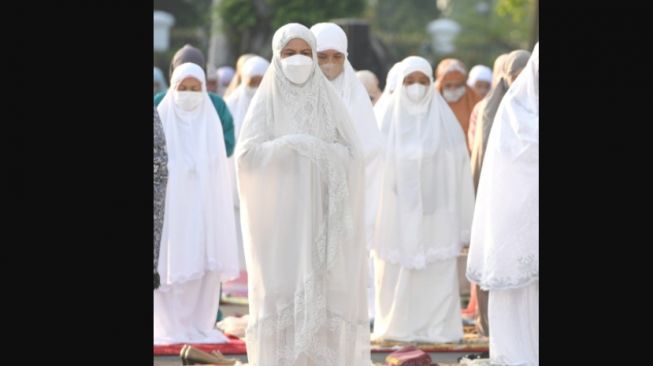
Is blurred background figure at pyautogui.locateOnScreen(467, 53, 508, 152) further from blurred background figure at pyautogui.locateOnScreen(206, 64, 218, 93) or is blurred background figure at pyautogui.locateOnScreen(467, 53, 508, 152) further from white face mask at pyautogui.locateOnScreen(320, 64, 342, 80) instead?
blurred background figure at pyautogui.locateOnScreen(206, 64, 218, 93)

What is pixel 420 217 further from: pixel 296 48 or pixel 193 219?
pixel 296 48

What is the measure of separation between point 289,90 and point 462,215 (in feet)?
11.5

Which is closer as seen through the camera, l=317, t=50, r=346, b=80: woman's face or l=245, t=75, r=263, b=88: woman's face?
l=317, t=50, r=346, b=80: woman's face

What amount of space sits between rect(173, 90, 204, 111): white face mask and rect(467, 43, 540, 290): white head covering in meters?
2.52

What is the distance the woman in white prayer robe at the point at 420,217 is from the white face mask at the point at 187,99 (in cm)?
145

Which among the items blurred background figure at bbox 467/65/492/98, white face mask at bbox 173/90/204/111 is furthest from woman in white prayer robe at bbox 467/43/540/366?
blurred background figure at bbox 467/65/492/98

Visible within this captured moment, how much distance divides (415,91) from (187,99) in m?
1.70

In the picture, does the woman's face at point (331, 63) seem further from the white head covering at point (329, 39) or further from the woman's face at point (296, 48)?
the woman's face at point (296, 48)

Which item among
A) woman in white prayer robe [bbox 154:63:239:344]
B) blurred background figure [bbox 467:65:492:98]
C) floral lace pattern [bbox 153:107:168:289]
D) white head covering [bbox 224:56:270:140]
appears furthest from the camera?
blurred background figure [bbox 467:65:492:98]

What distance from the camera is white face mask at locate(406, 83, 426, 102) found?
38.1 feet

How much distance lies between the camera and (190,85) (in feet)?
36.9

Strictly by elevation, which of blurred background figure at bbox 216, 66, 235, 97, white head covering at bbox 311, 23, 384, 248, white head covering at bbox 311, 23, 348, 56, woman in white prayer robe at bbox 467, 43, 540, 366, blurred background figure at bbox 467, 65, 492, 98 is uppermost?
blurred background figure at bbox 216, 66, 235, 97

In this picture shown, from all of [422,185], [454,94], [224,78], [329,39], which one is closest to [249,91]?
[454,94]

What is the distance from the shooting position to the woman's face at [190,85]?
1123cm
